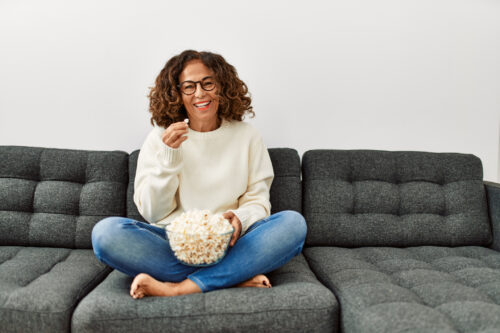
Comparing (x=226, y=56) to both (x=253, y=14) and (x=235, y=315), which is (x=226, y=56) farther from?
(x=235, y=315)

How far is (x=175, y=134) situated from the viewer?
53.0 inches

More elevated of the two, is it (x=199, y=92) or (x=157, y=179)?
(x=199, y=92)

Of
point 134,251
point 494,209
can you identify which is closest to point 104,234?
point 134,251

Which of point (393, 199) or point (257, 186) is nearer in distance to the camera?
point (257, 186)

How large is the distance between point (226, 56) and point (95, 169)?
0.93 m

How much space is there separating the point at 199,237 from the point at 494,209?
5.11 ft

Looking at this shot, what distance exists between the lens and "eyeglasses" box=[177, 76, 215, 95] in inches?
60.7

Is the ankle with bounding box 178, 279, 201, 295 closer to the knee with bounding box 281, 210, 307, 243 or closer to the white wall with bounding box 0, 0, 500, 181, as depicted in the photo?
the knee with bounding box 281, 210, 307, 243

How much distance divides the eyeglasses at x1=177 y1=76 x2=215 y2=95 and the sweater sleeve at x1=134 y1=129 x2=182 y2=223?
0.24m

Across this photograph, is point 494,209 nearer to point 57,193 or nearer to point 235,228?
point 235,228

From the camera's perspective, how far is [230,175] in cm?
156

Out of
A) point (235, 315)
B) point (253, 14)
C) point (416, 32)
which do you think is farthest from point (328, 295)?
point (416, 32)

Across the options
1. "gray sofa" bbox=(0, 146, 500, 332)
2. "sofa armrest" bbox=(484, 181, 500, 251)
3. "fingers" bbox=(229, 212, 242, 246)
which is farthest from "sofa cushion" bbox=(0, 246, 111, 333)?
"sofa armrest" bbox=(484, 181, 500, 251)

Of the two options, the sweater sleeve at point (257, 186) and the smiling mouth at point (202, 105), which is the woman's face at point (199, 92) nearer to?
the smiling mouth at point (202, 105)
